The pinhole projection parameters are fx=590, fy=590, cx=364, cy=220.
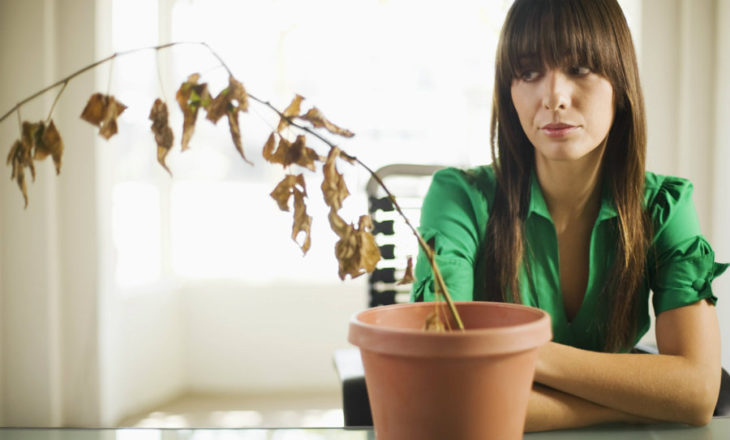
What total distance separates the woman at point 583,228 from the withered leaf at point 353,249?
0.42 meters

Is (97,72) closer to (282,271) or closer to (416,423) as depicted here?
(282,271)

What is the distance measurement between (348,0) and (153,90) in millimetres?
1205

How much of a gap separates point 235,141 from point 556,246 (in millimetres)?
803

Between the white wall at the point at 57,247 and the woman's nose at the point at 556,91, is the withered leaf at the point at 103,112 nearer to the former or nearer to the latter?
the woman's nose at the point at 556,91

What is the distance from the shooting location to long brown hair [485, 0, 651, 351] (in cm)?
85

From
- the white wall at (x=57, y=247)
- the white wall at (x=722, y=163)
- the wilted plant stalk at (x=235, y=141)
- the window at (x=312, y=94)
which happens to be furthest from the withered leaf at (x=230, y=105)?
the window at (x=312, y=94)

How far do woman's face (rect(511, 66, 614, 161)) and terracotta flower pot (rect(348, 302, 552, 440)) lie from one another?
508mm

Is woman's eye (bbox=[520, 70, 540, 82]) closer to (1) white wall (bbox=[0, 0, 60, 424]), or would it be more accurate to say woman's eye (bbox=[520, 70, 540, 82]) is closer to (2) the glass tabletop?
(2) the glass tabletop

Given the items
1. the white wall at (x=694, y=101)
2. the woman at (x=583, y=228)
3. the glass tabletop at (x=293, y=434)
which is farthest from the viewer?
the white wall at (x=694, y=101)

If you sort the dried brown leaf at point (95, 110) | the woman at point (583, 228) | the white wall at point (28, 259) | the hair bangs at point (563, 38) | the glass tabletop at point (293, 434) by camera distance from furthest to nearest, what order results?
the white wall at point (28, 259)
the hair bangs at point (563, 38)
the woman at point (583, 228)
the glass tabletop at point (293, 434)
the dried brown leaf at point (95, 110)

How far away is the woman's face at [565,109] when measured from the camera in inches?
32.6

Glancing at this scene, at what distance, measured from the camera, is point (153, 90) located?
10.5 ft

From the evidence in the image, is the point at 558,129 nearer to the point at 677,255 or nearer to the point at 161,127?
the point at 677,255

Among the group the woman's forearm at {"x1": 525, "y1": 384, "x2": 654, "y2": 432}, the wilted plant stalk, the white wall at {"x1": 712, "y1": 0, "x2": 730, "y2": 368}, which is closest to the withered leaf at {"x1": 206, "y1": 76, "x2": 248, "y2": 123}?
the wilted plant stalk
